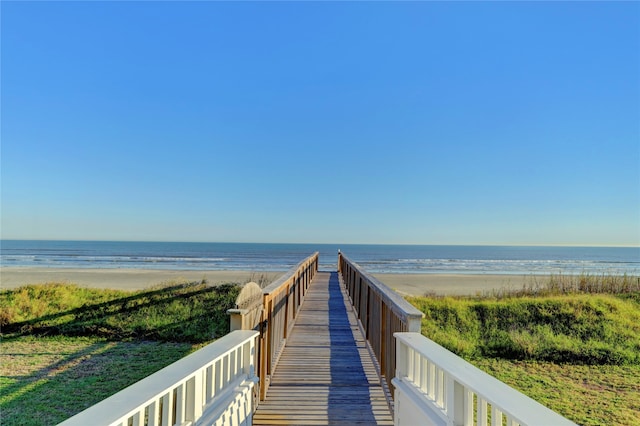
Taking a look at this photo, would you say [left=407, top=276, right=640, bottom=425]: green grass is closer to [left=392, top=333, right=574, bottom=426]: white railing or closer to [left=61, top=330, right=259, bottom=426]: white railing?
[left=392, top=333, right=574, bottom=426]: white railing

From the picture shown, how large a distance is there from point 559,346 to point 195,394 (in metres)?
8.56

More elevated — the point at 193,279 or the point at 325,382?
the point at 325,382

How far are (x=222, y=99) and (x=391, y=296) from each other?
17.0 m

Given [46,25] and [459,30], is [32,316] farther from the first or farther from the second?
[459,30]

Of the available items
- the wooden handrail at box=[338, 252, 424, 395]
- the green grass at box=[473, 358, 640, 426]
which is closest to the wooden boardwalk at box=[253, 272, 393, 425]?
the wooden handrail at box=[338, 252, 424, 395]

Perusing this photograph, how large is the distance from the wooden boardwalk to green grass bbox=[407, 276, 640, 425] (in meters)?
2.75

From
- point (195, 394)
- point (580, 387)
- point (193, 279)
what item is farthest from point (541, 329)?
point (193, 279)

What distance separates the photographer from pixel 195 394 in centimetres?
203

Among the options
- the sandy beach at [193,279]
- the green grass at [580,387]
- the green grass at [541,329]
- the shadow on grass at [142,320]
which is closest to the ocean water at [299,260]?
the sandy beach at [193,279]

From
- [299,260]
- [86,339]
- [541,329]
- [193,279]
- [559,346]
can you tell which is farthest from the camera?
[299,260]

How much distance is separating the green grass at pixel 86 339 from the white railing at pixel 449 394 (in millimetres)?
4490

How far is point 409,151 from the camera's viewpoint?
2461 cm

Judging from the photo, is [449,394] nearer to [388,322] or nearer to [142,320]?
[388,322]

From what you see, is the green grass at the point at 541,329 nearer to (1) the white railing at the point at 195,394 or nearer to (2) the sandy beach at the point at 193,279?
(1) the white railing at the point at 195,394
